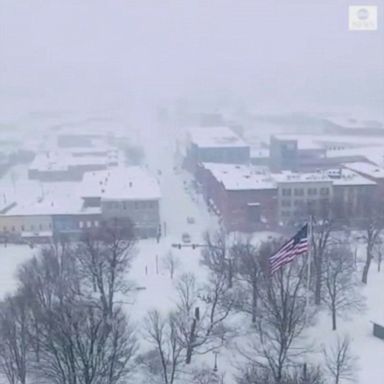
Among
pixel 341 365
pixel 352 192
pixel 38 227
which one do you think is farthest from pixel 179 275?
pixel 352 192

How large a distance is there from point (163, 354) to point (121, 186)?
27.4 feet

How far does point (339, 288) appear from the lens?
8750 millimetres

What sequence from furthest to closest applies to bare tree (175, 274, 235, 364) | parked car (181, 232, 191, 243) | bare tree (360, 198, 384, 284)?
parked car (181, 232, 191, 243) < bare tree (360, 198, 384, 284) < bare tree (175, 274, 235, 364)

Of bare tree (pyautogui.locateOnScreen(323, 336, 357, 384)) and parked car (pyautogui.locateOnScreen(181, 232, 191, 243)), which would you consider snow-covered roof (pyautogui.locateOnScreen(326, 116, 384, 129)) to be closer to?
parked car (pyautogui.locateOnScreen(181, 232, 191, 243))

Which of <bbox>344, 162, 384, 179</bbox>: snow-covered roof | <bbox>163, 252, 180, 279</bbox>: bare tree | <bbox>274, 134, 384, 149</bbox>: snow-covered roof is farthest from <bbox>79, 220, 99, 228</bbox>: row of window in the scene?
<bbox>274, 134, 384, 149</bbox>: snow-covered roof

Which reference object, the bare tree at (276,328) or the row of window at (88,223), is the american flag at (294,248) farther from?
the row of window at (88,223)

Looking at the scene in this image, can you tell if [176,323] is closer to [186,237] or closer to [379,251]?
[379,251]

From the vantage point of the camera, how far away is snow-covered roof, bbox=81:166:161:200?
562 inches

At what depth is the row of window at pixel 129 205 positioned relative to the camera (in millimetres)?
14031

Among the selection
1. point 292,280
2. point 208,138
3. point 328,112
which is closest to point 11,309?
point 292,280

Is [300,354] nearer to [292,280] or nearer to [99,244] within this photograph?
[292,280]

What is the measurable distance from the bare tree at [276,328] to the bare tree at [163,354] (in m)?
0.81

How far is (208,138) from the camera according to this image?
23.6 meters

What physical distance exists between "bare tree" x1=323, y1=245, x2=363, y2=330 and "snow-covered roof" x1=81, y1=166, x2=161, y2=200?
582cm
